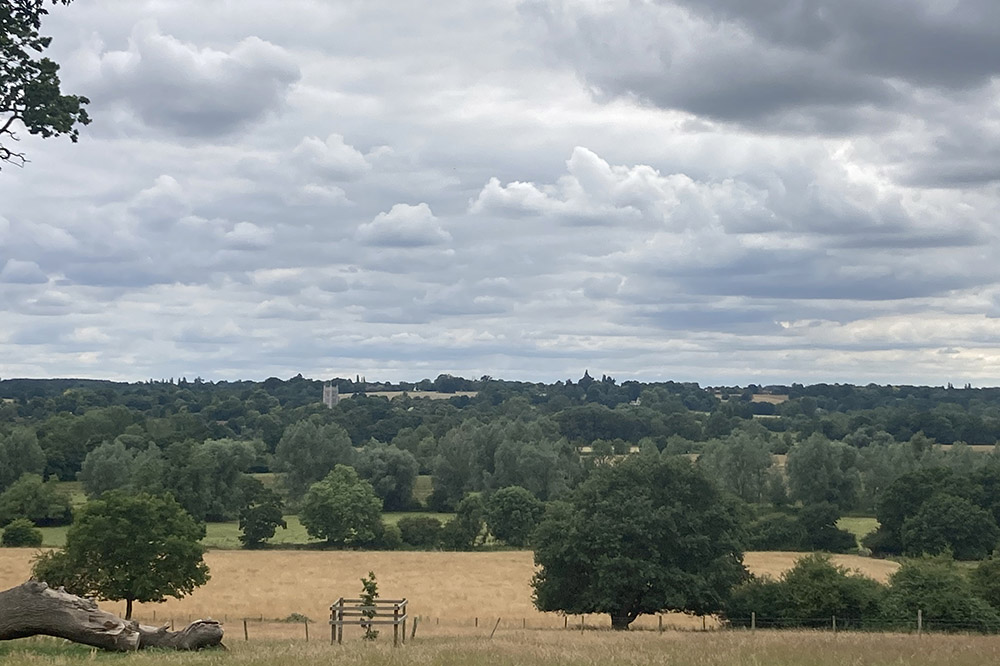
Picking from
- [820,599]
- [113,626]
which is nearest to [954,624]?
[820,599]

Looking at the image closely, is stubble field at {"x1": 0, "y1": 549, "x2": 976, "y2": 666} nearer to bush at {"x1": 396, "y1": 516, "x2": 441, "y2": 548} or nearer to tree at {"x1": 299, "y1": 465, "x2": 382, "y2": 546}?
tree at {"x1": 299, "y1": 465, "x2": 382, "y2": 546}

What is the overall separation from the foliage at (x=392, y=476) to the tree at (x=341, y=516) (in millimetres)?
22923

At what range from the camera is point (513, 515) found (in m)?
102

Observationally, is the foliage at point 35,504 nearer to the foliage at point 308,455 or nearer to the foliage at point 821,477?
the foliage at point 308,455

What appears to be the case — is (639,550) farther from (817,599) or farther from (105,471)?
(105,471)

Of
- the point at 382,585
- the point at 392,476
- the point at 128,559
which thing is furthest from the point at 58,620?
the point at 392,476

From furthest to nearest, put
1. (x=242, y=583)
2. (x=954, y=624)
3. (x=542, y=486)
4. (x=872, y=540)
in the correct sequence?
(x=542, y=486)
(x=872, y=540)
(x=242, y=583)
(x=954, y=624)

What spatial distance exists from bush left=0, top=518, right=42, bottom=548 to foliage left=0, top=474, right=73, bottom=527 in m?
9.46

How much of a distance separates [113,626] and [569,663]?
11180mm

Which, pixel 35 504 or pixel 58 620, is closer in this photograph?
pixel 58 620

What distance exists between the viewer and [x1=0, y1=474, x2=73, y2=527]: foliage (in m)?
102

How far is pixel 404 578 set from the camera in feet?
254

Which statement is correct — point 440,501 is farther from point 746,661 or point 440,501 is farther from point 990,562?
point 746,661

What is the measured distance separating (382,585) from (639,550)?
27.0m
